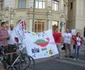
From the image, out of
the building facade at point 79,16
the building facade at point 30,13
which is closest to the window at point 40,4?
the building facade at point 30,13

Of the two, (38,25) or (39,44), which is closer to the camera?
(39,44)

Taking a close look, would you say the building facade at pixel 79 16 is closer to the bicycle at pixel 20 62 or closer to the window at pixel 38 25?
the window at pixel 38 25

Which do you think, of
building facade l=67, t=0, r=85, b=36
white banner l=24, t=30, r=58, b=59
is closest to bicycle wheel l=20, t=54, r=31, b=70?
white banner l=24, t=30, r=58, b=59

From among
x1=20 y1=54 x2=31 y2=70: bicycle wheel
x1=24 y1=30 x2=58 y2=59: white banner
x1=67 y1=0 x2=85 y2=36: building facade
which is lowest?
x1=20 y1=54 x2=31 y2=70: bicycle wheel

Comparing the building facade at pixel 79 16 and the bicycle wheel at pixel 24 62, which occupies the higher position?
the building facade at pixel 79 16

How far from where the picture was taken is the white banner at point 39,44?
10195 mm

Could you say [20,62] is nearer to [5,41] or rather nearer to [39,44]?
[5,41]

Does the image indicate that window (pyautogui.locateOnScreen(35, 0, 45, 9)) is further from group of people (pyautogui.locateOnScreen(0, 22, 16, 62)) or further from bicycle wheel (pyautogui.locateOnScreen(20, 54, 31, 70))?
group of people (pyautogui.locateOnScreen(0, 22, 16, 62))

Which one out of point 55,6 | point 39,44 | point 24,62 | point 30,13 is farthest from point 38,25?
point 24,62

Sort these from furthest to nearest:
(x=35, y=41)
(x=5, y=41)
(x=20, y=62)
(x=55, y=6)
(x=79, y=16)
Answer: (x=79, y=16)
(x=55, y=6)
(x=35, y=41)
(x=20, y=62)
(x=5, y=41)

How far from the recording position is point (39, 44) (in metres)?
10.5

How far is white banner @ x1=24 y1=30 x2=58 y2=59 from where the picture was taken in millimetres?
10195

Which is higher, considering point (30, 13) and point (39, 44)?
point (30, 13)

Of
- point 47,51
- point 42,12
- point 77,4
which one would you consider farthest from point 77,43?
point 77,4
